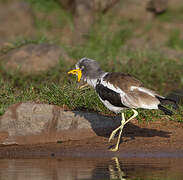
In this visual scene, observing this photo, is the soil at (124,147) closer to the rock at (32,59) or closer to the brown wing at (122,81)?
the brown wing at (122,81)

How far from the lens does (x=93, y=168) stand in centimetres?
572

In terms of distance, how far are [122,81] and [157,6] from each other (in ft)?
28.3

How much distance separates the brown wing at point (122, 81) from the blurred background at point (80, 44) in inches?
50.4

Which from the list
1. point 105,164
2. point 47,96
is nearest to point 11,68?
point 47,96

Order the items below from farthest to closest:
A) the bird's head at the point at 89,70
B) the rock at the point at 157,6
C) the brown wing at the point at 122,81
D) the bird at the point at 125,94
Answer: the rock at the point at 157,6, the bird's head at the point at 89,70, the brown wing at the point at 122,81, the bird at the point at 125,94

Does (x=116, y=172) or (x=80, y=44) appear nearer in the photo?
(x=116, y=172)

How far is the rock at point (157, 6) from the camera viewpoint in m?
14.7

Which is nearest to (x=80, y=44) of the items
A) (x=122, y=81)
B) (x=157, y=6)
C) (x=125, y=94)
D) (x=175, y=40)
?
(x=175, y=40)

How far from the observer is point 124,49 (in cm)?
1256

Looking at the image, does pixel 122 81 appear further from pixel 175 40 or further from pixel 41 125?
pixel 175 40

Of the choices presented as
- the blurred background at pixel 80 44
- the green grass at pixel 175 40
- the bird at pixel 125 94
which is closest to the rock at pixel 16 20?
the blurred background at pixel 80 44

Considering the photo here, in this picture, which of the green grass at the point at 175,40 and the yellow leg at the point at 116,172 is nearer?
the yellow leg at the point at 116,172

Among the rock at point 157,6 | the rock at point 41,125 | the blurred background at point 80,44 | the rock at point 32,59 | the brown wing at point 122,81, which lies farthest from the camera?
the rock at point 157,6

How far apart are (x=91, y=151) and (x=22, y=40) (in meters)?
5.50
